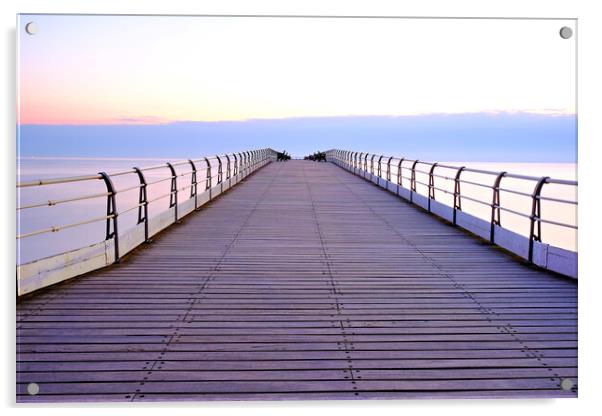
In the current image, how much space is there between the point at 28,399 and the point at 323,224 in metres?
7.22

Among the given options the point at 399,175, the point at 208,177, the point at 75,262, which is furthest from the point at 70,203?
the point at 399,175

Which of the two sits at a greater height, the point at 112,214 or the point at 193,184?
the point at 193,184

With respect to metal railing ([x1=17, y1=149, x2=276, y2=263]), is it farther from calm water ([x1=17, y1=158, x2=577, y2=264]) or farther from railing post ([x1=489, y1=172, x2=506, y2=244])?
railing post ([x1=489, y1=172, x2=506, y2=244])

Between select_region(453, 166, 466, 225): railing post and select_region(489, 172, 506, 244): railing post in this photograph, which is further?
select_region(453, 166, 466, 225): railing post

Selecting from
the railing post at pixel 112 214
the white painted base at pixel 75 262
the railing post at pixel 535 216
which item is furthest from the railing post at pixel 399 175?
the railing post at pixel 112 214

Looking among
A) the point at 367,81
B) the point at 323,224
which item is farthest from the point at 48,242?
the point at 323,224

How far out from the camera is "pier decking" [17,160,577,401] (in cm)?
392

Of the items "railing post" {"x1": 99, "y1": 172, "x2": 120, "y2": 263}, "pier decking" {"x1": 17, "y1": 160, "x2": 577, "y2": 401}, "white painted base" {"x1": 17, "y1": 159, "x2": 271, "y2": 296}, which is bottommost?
"pier decking" {"x1": 17, "y1": 160, "x2": 577, "y2": 401}

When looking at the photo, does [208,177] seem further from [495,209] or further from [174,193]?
[495,209]

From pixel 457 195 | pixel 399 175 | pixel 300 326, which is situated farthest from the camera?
pixel 399 175


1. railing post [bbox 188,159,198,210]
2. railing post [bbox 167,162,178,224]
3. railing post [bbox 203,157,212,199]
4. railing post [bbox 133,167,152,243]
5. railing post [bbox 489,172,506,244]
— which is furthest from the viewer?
railing post [bbox 203,157,212,199]

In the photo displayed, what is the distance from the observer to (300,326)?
4926 millimetres

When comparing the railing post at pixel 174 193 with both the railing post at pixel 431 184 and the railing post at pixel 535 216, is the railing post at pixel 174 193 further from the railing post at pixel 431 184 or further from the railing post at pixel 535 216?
the railing post at pixel 535 216

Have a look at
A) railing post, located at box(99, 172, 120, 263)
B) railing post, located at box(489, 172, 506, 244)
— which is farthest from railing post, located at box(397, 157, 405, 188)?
railing post, located at box(99, 172, 120, 263)
